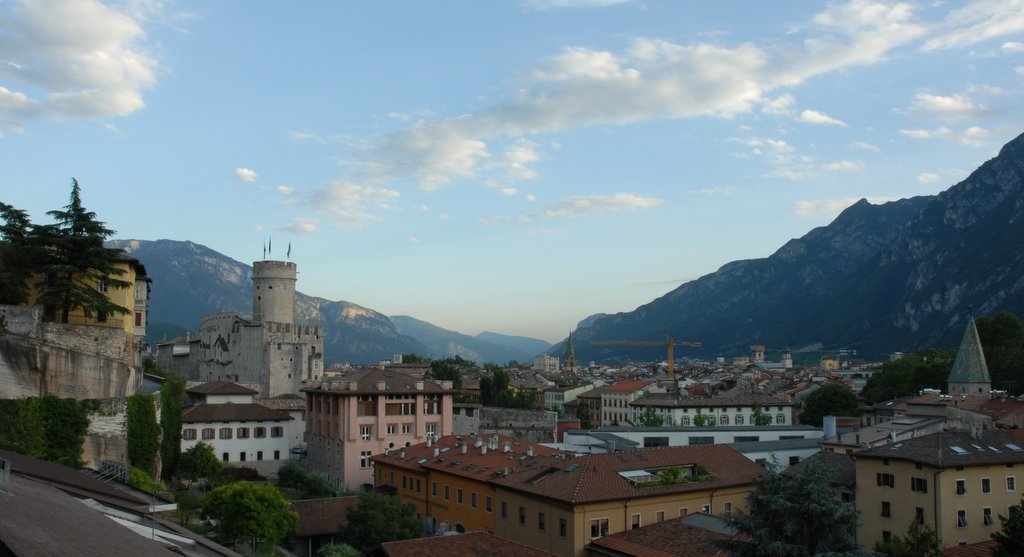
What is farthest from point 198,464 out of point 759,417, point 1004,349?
point 1004,349

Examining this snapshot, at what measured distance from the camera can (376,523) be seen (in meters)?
35.6

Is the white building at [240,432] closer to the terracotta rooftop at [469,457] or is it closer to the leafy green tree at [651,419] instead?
the terracotta rooftop at [469,457]

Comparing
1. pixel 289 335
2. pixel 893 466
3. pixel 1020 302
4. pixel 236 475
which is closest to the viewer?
pixel 893 466

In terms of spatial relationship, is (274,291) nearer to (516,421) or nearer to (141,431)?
(516,421)

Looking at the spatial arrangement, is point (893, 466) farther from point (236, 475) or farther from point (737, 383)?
point (737, 383)

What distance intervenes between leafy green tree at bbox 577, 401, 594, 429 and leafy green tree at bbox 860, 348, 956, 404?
112 feet

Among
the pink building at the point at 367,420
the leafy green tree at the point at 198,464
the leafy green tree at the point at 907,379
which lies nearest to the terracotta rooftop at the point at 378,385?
the pink building at the point at 367,420

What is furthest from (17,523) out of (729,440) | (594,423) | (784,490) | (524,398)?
(594,423)

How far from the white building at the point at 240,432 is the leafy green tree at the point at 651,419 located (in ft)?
121

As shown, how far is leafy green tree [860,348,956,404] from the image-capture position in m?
87.6

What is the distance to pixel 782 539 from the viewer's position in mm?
21016

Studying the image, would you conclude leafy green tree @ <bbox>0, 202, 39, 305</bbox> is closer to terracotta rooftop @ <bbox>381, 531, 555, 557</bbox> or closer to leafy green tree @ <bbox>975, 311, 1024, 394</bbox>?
terracotta rooftop @ <bbox>381, 531, 555, 557</bbox>

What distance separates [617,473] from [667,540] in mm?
6545

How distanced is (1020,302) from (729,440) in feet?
532
